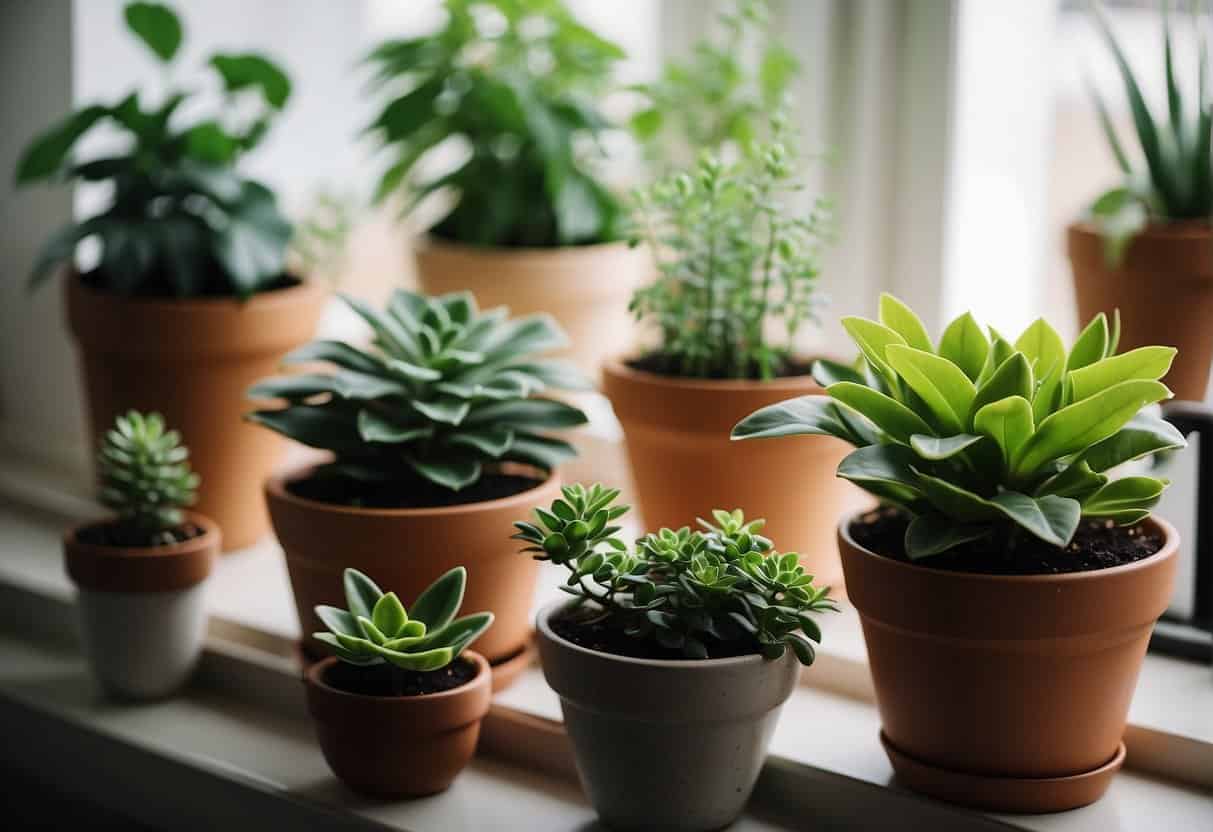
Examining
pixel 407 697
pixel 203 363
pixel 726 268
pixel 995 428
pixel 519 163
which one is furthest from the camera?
pixel 519 163

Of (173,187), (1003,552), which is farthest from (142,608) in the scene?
(1003,552)

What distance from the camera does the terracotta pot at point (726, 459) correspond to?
1.38 metres

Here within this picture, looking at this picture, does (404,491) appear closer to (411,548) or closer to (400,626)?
(411,548)

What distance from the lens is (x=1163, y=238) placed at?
123 centimetres

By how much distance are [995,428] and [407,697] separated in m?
0.53

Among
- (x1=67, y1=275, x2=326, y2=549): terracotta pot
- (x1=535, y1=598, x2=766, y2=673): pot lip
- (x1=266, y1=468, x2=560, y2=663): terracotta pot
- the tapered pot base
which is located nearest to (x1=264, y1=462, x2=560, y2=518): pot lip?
(x1=266, y1=468, x2=560, y2=663): terracotta pot

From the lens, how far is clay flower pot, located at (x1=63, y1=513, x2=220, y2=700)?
1451mm

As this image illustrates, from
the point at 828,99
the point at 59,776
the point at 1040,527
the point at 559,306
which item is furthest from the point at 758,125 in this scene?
the point at 59,776

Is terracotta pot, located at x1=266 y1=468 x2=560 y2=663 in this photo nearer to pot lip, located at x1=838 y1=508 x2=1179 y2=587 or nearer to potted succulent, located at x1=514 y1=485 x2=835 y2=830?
potted succulent, located at x1=514 y1=485 x2=835 y2=830

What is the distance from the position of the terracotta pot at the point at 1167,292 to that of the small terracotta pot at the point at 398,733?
0.65 m

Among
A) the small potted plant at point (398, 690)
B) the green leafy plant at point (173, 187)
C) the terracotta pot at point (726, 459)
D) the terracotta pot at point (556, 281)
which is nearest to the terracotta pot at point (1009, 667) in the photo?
the terracotta pot at point (726, 459)

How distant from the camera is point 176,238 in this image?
1.70 metres

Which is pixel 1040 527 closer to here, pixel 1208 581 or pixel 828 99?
pixel 1208 581

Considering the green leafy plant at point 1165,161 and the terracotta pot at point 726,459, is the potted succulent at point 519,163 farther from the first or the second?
the green leafy plant at point 1165,161
